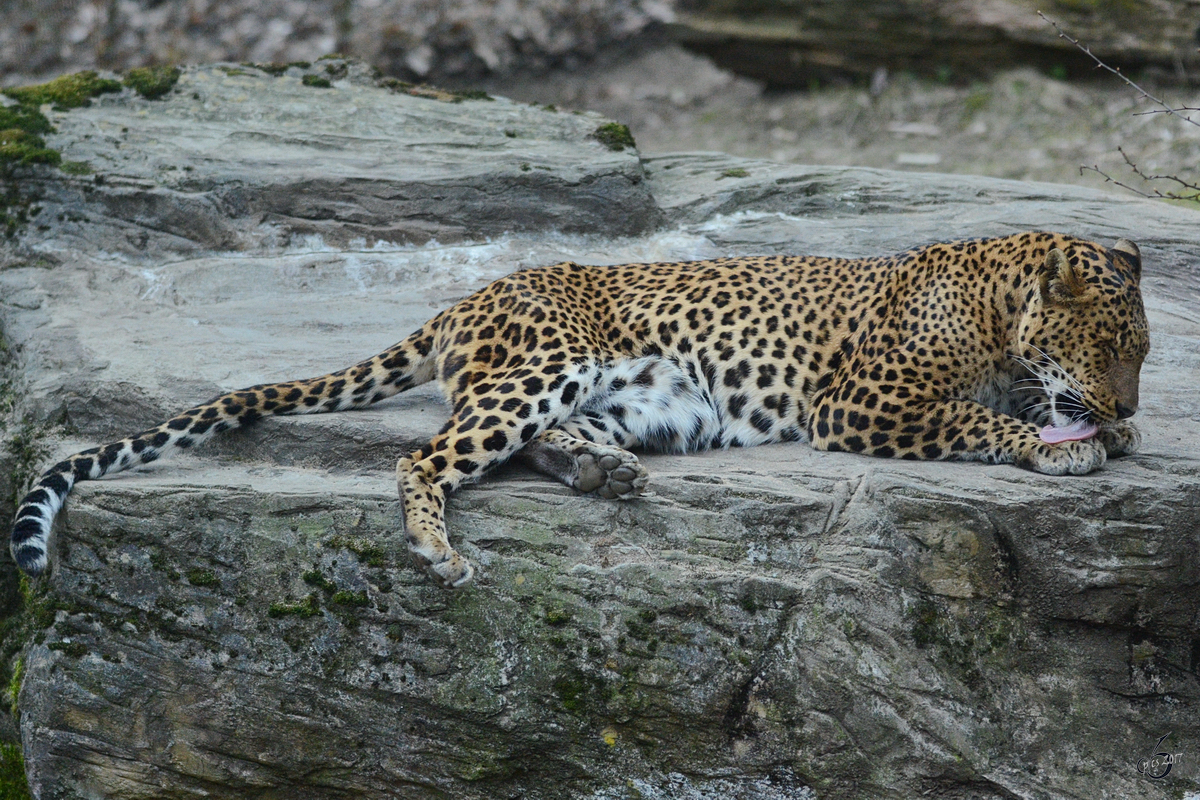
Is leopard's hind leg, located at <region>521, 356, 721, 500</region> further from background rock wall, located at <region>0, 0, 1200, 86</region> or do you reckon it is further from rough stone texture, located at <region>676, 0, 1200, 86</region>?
background rock wall, located at <region>0, 0, 1200, 86</region>

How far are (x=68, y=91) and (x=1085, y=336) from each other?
30.0ft

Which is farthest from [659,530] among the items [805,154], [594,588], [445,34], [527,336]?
[445,34]

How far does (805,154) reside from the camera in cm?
1792

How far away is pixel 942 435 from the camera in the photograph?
22.7 ft

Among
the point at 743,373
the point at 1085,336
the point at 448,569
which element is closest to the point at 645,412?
the point at 743,373

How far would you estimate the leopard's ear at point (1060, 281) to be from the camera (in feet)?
21.8

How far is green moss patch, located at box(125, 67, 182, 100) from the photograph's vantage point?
11.7 metres

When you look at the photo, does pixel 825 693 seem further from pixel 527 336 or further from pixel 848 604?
pixel 527 336

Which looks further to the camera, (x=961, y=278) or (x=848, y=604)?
(x=961, y=278)

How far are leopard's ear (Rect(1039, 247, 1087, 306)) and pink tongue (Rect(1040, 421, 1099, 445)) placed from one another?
0.67 m

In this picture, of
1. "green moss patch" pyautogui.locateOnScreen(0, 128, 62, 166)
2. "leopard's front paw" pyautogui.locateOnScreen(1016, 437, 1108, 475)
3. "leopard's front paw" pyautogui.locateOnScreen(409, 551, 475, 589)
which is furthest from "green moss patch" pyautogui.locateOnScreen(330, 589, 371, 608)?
"green moss patch" pyautogui.locateOnScreen(0, 128, 62, 166)

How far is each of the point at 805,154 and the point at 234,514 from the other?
13173 mm

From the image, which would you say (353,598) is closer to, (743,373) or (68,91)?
(743,373)

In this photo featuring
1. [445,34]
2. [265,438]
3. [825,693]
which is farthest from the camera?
[445,34]
